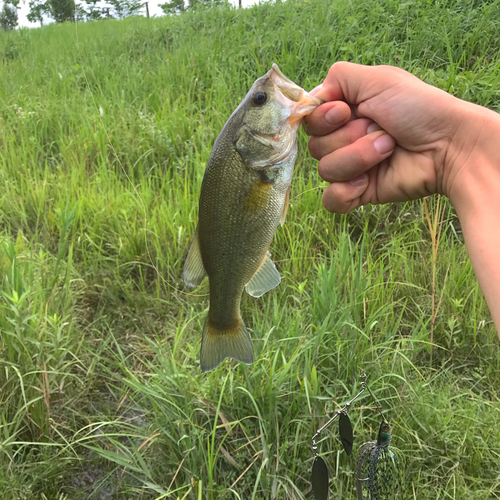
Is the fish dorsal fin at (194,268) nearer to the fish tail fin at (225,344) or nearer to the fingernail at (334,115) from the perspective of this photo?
the fish tail fin at (225,344)

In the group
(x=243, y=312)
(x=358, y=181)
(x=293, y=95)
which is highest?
(x=293, y=95)

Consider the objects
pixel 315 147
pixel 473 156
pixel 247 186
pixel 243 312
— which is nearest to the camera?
pixel 247 186

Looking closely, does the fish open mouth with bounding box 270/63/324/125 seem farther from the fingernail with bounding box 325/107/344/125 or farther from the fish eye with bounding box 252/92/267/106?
the fingernail with bounding box 325/107/344/125

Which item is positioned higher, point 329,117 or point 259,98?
point 259,98

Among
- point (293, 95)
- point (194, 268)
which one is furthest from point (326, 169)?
point (194, 268)

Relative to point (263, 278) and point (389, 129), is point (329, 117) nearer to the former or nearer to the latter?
point (389, 129)

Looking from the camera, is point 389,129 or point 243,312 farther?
point 243,312

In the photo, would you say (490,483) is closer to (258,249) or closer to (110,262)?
(258,249)

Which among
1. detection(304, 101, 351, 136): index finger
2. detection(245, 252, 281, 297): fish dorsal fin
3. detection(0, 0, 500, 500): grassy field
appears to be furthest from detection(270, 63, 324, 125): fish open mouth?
detection(0, 0, 500, 500): grassy field

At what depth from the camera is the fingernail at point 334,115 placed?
1.49m

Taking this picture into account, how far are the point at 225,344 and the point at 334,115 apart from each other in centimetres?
93

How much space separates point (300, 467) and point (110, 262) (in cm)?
204

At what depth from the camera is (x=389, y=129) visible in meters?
1.60

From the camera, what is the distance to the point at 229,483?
6.22 ft
